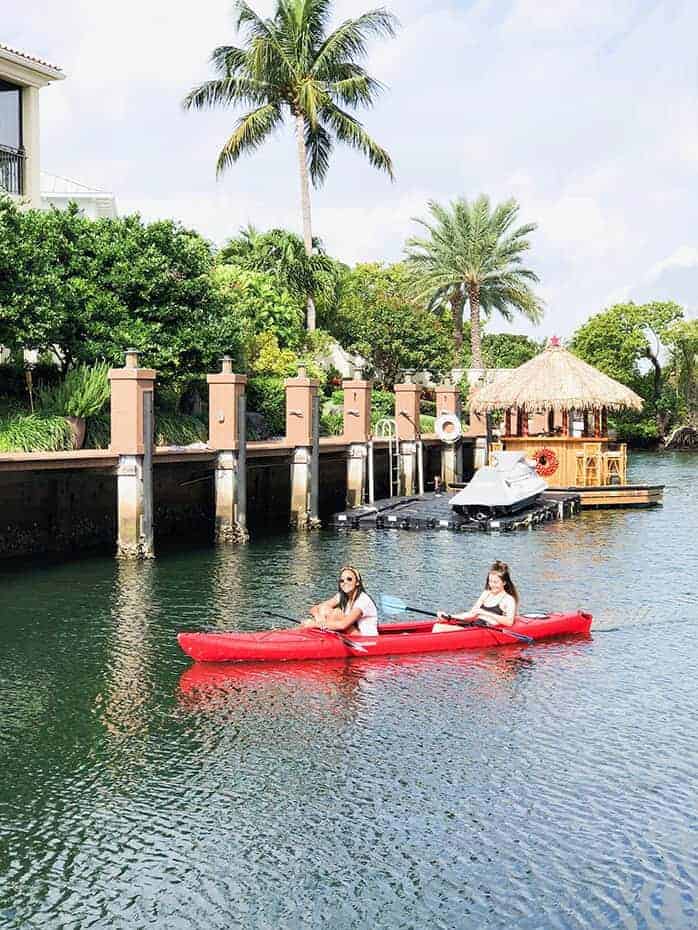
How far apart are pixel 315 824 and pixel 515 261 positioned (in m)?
61.3

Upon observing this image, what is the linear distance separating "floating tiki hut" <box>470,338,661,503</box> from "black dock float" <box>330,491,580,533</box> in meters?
3.41

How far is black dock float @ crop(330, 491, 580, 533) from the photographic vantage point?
36.1 metres

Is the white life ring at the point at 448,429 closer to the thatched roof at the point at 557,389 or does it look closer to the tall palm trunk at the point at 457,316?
the thatched roof at the point at 557,389

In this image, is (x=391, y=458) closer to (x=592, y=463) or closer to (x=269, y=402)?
(x=269, y=402)

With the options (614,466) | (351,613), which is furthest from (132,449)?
(614,466)

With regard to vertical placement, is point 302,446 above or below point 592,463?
above

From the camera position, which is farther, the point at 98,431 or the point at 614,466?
the point at 614,466

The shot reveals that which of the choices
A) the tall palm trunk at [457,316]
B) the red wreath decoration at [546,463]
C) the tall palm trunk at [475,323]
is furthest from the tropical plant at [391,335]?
the red wreath decoration at [546,463]

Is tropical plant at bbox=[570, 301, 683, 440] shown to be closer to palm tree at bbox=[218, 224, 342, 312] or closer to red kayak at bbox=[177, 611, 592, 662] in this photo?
palm tree at bbox=[218, 224, 342, 312]

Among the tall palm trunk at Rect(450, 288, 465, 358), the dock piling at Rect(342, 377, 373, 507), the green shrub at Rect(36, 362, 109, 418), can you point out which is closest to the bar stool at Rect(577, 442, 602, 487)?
the dock piling at Rect(342, 377, 373, 507)

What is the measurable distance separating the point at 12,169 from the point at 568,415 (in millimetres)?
20771

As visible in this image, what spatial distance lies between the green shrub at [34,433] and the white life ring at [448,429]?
18.4 m

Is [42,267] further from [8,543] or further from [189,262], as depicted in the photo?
[8,543]

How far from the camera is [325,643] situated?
18703 millimetres
